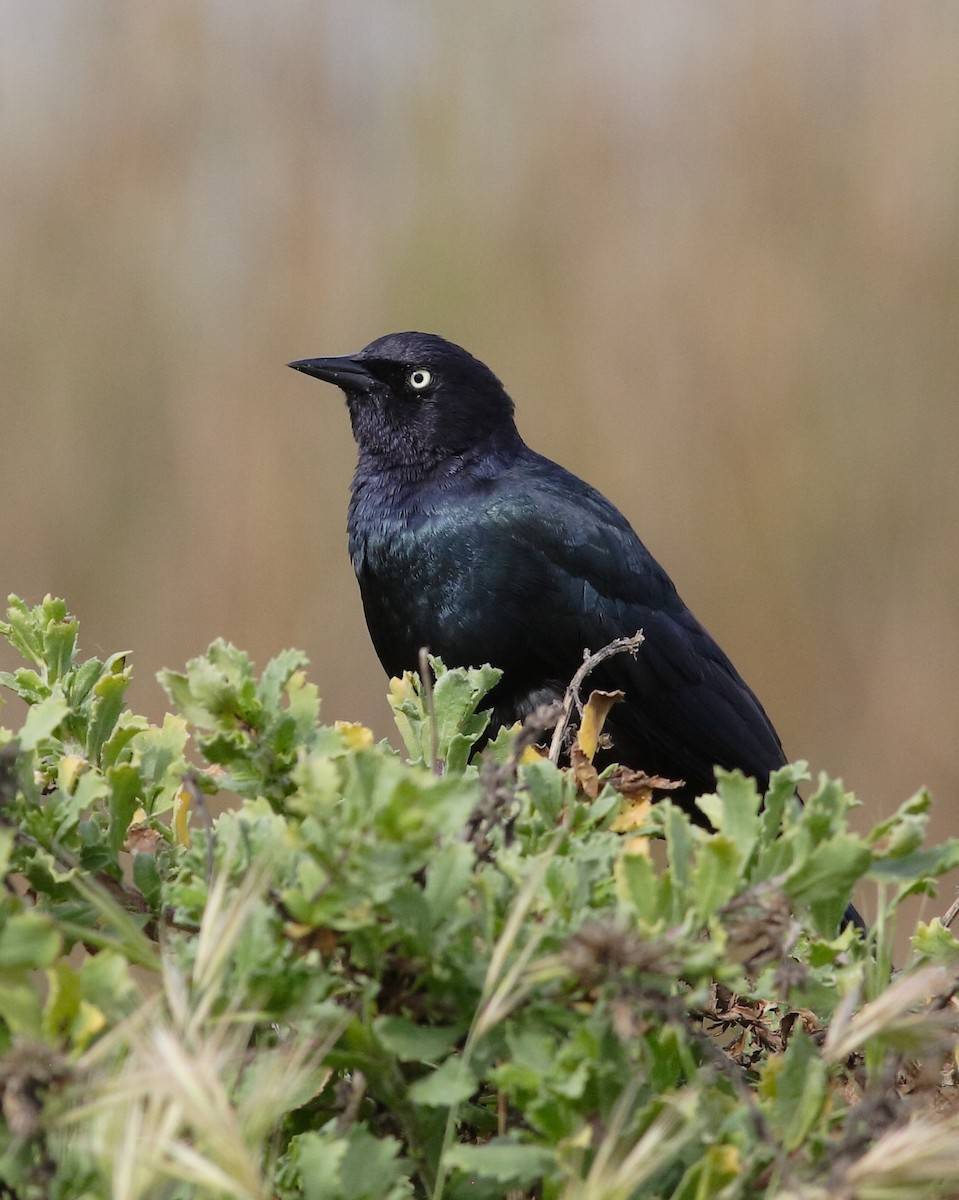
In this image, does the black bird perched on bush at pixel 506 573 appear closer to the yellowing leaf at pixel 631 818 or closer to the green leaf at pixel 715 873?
the yellowing leaf at pixel 631 818

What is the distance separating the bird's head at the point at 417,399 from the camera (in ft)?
11.9

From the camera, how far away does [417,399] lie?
12.1 ft

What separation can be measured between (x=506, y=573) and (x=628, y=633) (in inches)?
13.8

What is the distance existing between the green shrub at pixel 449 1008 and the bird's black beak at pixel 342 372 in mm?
2596

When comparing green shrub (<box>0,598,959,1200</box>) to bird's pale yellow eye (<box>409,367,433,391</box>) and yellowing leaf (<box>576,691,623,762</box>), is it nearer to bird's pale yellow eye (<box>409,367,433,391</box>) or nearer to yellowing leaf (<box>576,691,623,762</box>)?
yellowing leaf (<box>576,691,623,762</box>)

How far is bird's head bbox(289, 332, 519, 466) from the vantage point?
3.63 metres

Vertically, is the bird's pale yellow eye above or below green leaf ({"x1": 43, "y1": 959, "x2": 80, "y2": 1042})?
above

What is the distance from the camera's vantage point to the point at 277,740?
1188 mm

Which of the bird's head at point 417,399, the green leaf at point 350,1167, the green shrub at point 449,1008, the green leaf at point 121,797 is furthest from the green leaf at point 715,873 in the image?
the bird's head at point 417,399

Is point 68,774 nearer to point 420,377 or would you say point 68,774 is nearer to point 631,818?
point 631,818

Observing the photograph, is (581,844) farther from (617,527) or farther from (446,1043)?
(617,527)

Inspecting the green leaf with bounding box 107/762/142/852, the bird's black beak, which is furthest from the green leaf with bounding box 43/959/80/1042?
the bird's black beak

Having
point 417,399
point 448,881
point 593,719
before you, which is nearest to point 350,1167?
point 448,881

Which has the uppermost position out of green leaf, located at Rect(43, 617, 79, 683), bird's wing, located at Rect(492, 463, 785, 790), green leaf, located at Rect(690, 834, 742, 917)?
green leaf, located at Rect(43, 617, 79, 683)
